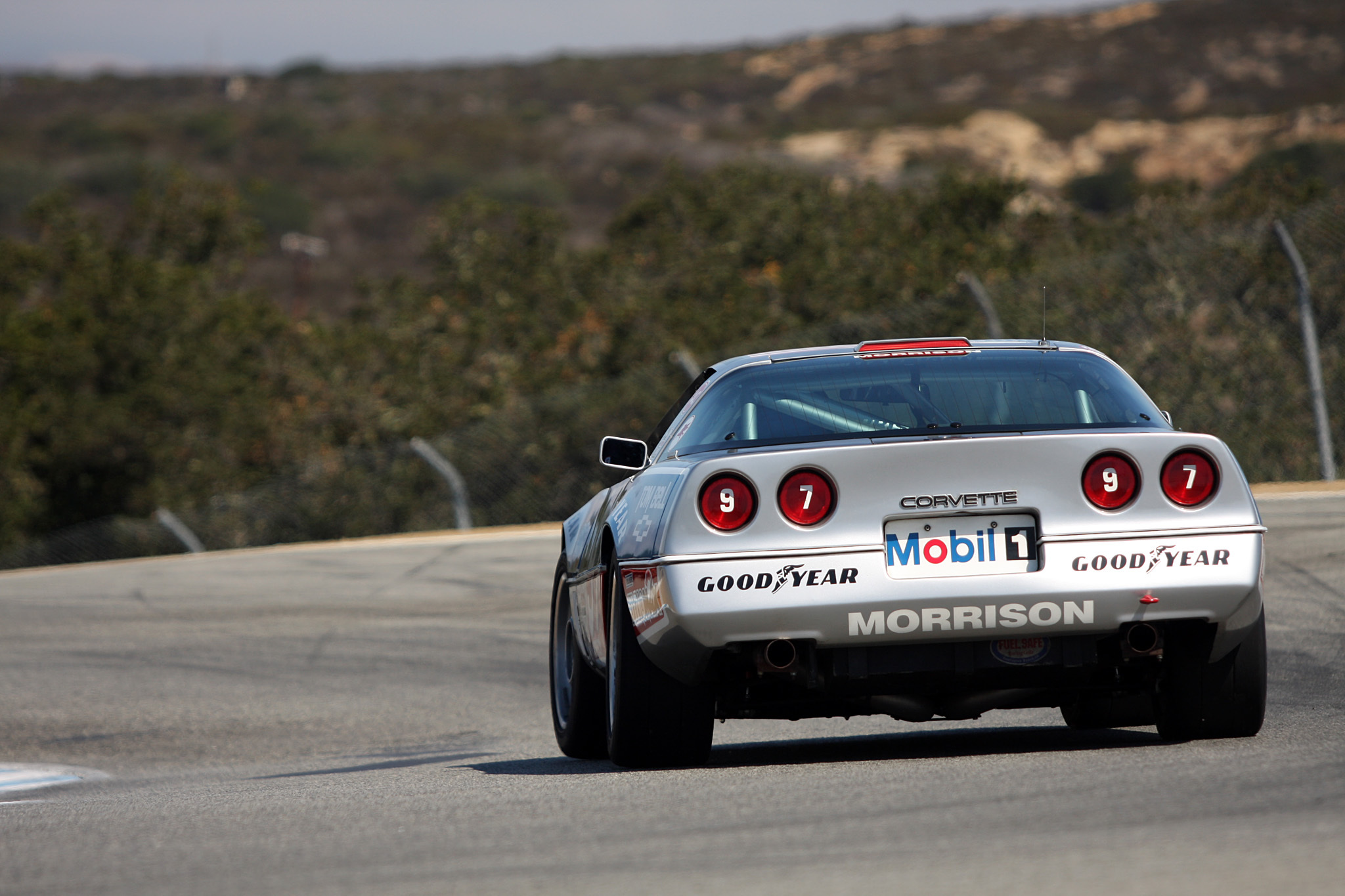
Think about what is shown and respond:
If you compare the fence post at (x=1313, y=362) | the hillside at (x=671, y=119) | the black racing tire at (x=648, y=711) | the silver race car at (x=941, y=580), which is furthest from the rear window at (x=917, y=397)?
the hillside at (x=671, y=119)

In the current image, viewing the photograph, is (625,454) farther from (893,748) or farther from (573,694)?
(893,748)

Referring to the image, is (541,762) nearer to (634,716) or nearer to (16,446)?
(634,716)

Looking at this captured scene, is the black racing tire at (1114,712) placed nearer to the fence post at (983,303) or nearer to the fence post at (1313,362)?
the fence post at (1313,362)

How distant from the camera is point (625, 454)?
6500 mm


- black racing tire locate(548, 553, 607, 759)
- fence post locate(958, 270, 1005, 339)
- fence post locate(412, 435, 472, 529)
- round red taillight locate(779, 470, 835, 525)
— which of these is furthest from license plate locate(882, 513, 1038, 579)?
fence post locate(412, 435, 472, 529)

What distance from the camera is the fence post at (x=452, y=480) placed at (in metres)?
16.0

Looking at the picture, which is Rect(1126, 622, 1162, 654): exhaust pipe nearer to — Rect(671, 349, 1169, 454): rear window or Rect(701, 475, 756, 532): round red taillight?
Rect(671, 349, 1169, 454): rear window

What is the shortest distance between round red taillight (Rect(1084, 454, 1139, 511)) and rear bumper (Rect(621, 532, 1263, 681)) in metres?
0.12

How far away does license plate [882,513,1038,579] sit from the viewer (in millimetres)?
5168

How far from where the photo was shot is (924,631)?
203 inches

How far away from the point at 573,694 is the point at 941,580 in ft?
6.57

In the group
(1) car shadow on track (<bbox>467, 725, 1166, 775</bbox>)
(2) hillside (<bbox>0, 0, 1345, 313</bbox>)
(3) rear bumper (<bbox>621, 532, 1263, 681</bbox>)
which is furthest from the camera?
(2) hillside (<bbox>0, 0, 1345, 313</bbox>)

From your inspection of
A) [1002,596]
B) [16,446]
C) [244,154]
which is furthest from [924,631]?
[244,154]

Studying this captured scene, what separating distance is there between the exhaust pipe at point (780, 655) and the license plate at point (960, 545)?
37 cm
